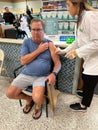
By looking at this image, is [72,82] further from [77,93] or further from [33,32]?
[33,32]

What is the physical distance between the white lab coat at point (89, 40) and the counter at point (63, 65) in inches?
22.9

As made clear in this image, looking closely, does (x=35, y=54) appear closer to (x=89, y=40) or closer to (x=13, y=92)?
(x=13, y=92)

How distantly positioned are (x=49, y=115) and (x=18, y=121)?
40cm

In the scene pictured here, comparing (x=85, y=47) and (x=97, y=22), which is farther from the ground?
(x=97, y=22)

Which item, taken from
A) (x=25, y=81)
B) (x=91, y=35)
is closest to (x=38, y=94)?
(x=25, y=81)

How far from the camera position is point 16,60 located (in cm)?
260

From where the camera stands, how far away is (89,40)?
1474mm

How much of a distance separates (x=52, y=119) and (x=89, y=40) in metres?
1.08

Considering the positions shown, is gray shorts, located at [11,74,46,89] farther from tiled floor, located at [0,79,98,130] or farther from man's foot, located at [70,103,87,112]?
man's foot, located at [70,103,87,112]

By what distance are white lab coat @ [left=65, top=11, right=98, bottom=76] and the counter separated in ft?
1.91

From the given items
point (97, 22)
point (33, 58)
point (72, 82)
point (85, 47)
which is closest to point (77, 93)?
point (72, 82)

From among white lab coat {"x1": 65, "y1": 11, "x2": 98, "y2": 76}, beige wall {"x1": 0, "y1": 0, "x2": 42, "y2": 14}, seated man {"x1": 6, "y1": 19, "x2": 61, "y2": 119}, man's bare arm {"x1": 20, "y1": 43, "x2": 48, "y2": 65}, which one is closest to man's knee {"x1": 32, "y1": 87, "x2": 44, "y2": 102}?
seated man {"x1": 6, "y1": 19, "x2": 61, "y2": 119}

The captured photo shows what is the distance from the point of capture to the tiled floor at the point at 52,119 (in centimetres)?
180

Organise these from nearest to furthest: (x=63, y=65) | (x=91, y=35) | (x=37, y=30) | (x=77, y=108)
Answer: (x=91, y=35) < (x=37, y=30) < (x=77, y=108) < (x=63, y=65)
